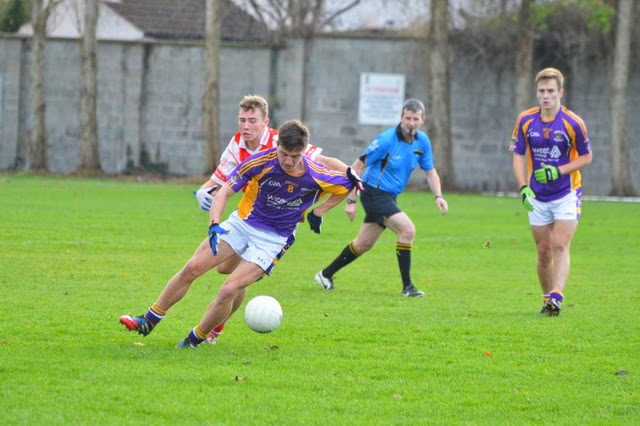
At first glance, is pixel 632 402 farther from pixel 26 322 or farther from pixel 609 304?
pixel 26 322

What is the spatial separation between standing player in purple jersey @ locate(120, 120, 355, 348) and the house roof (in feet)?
78.3

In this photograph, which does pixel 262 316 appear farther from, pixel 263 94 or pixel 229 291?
pixel 263 94

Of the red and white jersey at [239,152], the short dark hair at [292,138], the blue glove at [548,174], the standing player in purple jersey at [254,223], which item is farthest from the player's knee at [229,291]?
the blue glove at [548,174]

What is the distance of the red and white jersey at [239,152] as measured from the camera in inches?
280

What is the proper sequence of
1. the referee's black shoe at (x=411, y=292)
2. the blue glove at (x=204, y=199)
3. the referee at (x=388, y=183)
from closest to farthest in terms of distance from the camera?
the blue glove at (x=204, y=199), the referee's black shoe at (x=411, y=292), the referee at (x=388, y=183)

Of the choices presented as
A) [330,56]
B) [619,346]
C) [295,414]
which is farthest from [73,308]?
[330,56]

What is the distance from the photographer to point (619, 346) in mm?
6703

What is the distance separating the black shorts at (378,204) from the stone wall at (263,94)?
62.9 ft

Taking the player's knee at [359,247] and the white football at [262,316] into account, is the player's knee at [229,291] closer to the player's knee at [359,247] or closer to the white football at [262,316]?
the white football at [262,316]

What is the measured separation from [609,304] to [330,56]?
69.7 ft

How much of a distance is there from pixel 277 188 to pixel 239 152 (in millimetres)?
1119

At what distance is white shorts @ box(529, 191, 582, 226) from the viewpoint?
8.18 metres

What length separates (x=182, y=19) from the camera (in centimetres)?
3612

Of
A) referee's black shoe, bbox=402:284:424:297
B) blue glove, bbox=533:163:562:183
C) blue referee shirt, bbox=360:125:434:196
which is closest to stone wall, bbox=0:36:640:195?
blue referee shirt, bbox=360:125:434:196
